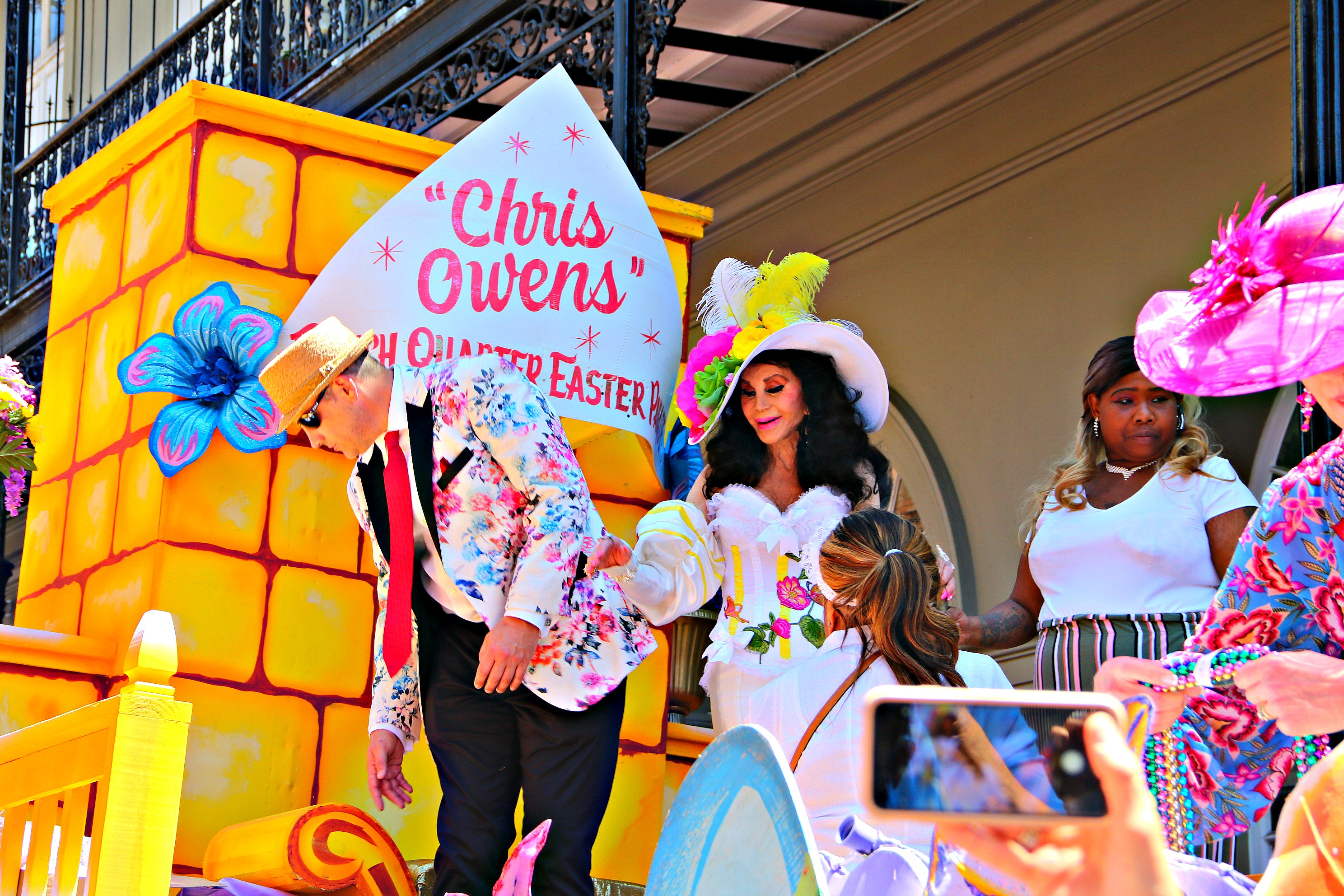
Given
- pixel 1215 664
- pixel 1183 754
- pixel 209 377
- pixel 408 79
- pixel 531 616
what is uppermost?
pixel 408 79

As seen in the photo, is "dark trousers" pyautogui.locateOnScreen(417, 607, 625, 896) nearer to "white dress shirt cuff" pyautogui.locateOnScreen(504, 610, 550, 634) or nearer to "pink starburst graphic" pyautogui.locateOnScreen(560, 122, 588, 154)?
"white dress shirt cuff" pyautogui.locateOnScreen(504, 610, 550, 634)

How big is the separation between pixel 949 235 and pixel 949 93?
64cm

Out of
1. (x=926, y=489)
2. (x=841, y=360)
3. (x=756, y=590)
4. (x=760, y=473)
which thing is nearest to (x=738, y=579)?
(x=756, y=590)

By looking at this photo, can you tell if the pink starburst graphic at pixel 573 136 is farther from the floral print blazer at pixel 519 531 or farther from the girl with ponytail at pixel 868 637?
the girl with ponytail at pixel 868 637

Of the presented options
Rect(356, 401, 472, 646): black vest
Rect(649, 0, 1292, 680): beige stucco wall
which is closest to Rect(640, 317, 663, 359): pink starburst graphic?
Rect(356, 401, 472, 646): black vest

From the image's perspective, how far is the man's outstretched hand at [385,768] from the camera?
318 cm

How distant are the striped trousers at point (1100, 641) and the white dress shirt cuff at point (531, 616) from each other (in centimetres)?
108

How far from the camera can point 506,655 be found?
117 inches

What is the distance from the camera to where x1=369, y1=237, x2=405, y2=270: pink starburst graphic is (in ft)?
12.9

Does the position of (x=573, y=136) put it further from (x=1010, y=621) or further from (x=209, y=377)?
(x=1010, y=621)

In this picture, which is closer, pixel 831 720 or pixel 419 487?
pixel 831 720

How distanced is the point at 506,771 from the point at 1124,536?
Answer: 1.42 m

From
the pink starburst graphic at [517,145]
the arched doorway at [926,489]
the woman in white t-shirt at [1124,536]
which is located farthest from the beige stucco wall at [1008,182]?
the pink starburst graphic at [517,145]

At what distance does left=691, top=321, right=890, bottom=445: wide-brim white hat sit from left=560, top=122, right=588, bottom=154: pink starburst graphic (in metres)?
0.92
